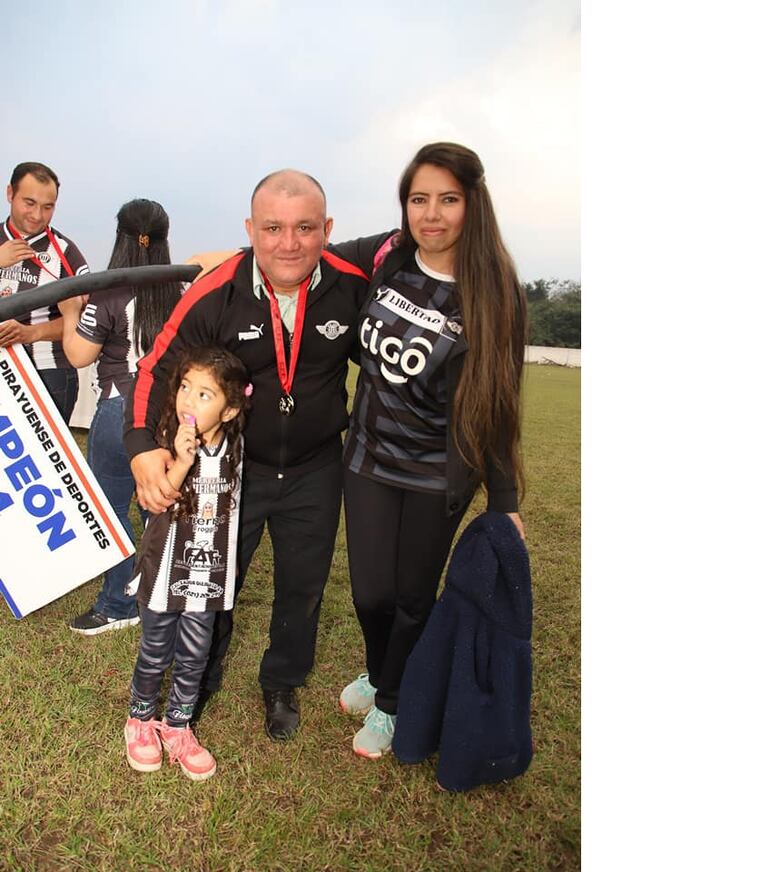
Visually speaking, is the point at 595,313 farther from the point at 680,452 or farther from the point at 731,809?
the point at 731,809

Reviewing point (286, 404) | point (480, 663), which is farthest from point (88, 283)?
point (480, 663)

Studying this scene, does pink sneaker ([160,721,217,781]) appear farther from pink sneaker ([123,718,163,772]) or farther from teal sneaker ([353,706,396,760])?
teal sneaker ([353,706,396,760])

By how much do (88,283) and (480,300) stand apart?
4.38 ft

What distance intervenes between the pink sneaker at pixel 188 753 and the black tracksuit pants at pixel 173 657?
0.10 ft

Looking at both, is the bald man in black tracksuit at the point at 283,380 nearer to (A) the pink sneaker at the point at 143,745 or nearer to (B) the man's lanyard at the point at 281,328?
(B) the man's lanyard at the point at 281,328

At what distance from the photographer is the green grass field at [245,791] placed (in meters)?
2.02

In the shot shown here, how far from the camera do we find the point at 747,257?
54 cm

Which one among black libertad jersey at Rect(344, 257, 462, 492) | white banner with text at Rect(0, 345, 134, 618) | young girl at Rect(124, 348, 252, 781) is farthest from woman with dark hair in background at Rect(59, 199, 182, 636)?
black libertad jersey at Rect(344, 257, 462, 492)

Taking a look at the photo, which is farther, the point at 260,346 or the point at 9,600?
the point at 9,600

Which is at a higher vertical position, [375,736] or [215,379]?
[215,379]

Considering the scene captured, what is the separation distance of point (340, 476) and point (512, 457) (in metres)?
0.63

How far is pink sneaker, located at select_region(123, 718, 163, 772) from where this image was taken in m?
2.31

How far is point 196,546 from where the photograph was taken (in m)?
2.21

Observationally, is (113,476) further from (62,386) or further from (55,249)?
A: (55,249)
